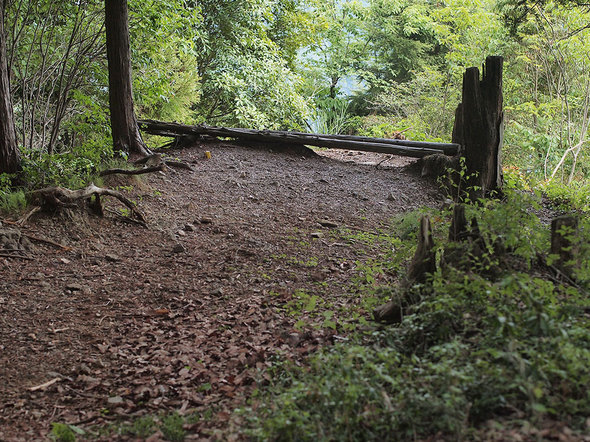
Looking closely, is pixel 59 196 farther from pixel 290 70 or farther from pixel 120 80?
pixel 290 70

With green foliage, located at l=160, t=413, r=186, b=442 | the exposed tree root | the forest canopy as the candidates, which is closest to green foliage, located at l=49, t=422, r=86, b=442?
green foliage, located at l=160, t=413, r=186, b=442

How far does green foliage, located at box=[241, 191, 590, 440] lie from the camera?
6.70 feet

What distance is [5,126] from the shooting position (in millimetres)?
5609

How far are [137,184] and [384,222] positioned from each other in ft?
9.95

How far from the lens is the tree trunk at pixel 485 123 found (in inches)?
274

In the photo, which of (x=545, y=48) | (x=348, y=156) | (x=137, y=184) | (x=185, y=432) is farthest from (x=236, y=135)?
(x=545, y=48)

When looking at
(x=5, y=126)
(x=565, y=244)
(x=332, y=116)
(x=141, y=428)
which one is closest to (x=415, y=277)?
(x=565, y=244)

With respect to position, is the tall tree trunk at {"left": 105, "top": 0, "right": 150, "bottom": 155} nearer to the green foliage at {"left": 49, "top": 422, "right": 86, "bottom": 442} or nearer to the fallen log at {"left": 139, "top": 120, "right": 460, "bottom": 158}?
the fallen log at {"left": 139, "top": 120, "right": 460, "bottom": 158}

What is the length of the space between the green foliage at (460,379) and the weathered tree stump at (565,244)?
47 centimetres

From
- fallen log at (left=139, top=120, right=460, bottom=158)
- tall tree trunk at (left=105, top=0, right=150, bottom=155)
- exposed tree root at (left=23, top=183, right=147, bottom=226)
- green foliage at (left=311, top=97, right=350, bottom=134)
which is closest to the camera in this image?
exposed tree root at (left=23, top=183, right=147, bottom=226)

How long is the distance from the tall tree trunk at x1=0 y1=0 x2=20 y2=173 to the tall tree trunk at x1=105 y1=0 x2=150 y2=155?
1372 mm

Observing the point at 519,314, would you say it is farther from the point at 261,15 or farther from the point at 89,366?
the point at 261,15

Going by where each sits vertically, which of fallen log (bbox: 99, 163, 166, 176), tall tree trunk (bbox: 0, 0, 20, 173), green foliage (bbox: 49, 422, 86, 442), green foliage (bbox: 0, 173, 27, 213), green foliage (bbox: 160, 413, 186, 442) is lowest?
green foliage (bbox: 49, 422, 86, 442)

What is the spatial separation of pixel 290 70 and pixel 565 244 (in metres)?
12.4
